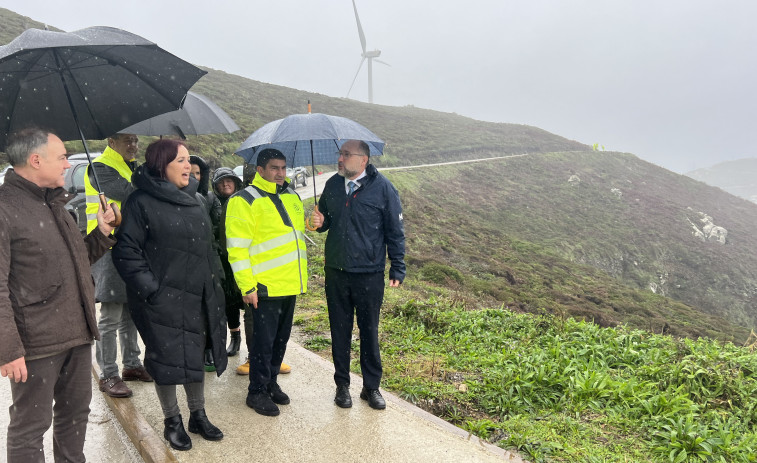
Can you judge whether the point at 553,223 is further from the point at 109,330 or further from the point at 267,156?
the point at 109,330

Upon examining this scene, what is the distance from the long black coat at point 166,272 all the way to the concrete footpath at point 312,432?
0.58 meters

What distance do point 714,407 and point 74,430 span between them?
5.01m

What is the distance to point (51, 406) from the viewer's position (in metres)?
2.57

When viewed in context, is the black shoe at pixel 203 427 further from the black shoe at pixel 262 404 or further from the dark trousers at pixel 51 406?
the dark trousers at pixel 51 406

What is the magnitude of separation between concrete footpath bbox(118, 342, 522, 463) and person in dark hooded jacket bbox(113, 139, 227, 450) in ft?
1.05

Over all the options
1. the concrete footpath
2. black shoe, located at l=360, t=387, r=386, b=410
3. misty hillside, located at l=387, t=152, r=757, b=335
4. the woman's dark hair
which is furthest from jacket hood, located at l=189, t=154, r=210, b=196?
misty hillside, located at l=387, t=152, r=757, b=335

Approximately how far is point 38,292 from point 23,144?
0.74 metres

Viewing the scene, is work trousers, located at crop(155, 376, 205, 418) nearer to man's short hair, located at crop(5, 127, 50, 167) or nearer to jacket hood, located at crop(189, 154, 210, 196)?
man's short hair, located at crop(5, 127, 50, 167)

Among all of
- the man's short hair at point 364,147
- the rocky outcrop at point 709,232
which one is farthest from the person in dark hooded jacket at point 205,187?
the rocky outcrop at point 709,232

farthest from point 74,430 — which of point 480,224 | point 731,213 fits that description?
point 731,213

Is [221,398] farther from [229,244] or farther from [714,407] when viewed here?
[714,407]

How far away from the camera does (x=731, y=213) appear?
160 feet

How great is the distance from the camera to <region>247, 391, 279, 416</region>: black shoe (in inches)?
149

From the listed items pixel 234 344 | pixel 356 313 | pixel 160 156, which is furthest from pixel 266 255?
pixel 234 344
